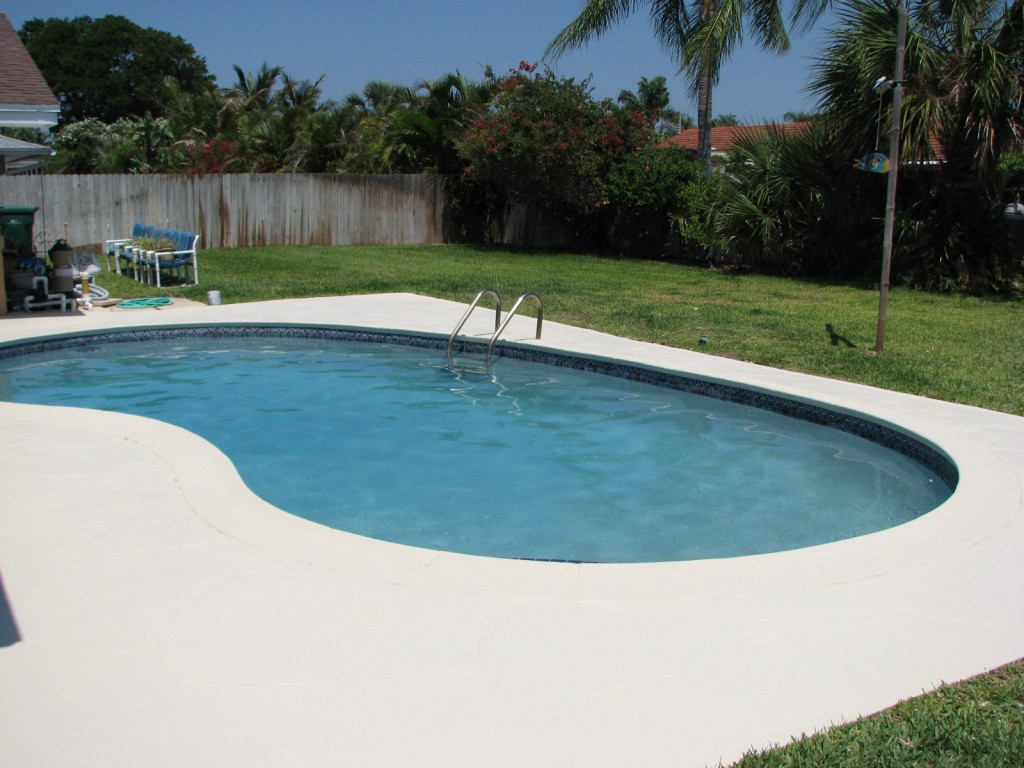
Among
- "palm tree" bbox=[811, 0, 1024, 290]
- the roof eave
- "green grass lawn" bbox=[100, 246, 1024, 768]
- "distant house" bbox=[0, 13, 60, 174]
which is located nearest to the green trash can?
"distant house" bbox=[0, 13, 60, 174]

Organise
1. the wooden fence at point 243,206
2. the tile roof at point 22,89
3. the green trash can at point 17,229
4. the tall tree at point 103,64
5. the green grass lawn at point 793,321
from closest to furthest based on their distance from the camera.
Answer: the green grass lawn at point 793,321
the tile roof at point 22,89
the green trash can at point 17,229
the wooden fence at point 243,206
the tall tree at point 103,64

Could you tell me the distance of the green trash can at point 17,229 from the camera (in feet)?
42.1

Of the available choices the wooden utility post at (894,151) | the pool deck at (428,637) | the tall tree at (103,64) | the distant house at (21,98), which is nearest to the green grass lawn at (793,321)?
the pool deck at (428,637)

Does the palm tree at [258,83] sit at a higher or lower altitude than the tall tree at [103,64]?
lower

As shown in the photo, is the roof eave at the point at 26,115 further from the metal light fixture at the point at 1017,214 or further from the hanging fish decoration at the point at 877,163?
Answer: the metal light fixture at the point at 1017,214

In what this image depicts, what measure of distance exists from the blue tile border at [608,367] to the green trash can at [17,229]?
3054 mm

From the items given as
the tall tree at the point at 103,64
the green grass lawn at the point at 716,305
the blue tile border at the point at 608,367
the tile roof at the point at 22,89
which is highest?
the tall tree at the point at 103,64

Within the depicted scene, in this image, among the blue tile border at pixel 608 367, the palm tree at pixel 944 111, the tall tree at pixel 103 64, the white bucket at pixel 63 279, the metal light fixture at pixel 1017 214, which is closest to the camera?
the blue tile border at pixel 608 367

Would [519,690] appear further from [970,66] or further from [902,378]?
[970,66]

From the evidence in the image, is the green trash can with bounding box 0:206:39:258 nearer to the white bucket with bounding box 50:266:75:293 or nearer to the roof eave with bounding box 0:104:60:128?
the white bucket with bounding box 50:266:75:293

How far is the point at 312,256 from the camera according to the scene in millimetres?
19891

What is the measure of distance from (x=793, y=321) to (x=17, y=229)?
34.9 feet

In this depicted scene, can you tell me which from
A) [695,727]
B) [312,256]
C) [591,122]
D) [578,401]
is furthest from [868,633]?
[591,122]

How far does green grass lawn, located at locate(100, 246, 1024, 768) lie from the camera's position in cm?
289
